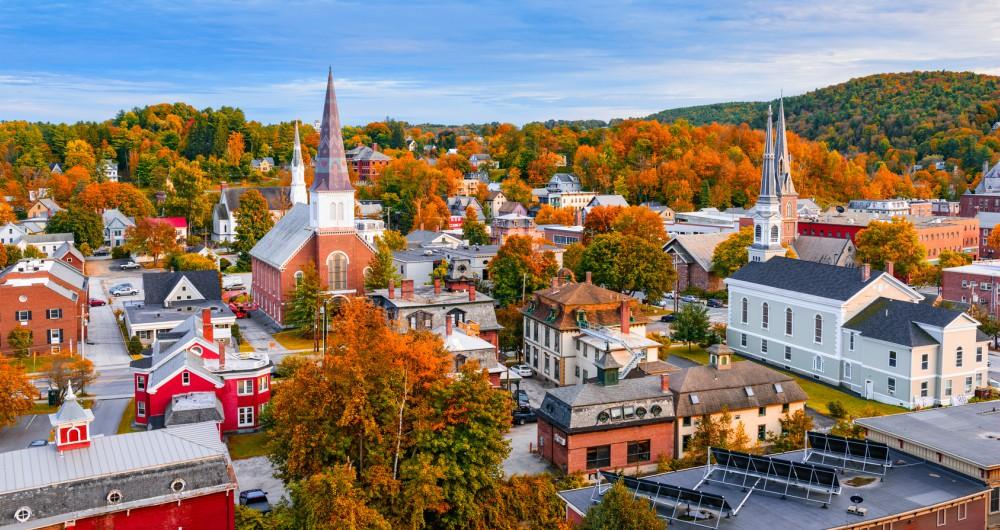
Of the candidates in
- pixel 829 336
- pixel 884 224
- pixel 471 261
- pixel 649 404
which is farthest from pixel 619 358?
pixel 884 224

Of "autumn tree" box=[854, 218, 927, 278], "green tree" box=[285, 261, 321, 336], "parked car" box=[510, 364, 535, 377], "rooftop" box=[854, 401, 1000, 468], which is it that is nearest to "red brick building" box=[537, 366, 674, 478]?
"rooftop" box=[854, 401, 1000, 468]

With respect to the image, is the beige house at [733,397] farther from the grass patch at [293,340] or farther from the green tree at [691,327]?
the grass patch at [293,340]

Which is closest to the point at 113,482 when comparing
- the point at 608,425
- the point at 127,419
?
the point at 127,419

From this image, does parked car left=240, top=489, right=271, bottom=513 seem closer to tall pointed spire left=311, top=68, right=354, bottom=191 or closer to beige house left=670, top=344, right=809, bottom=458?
beige house left=670, top=344, right=809, bottom=458

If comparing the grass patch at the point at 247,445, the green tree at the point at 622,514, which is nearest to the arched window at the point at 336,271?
the grass patch at the point at 247,445

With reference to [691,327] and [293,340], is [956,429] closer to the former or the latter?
[691,327]
